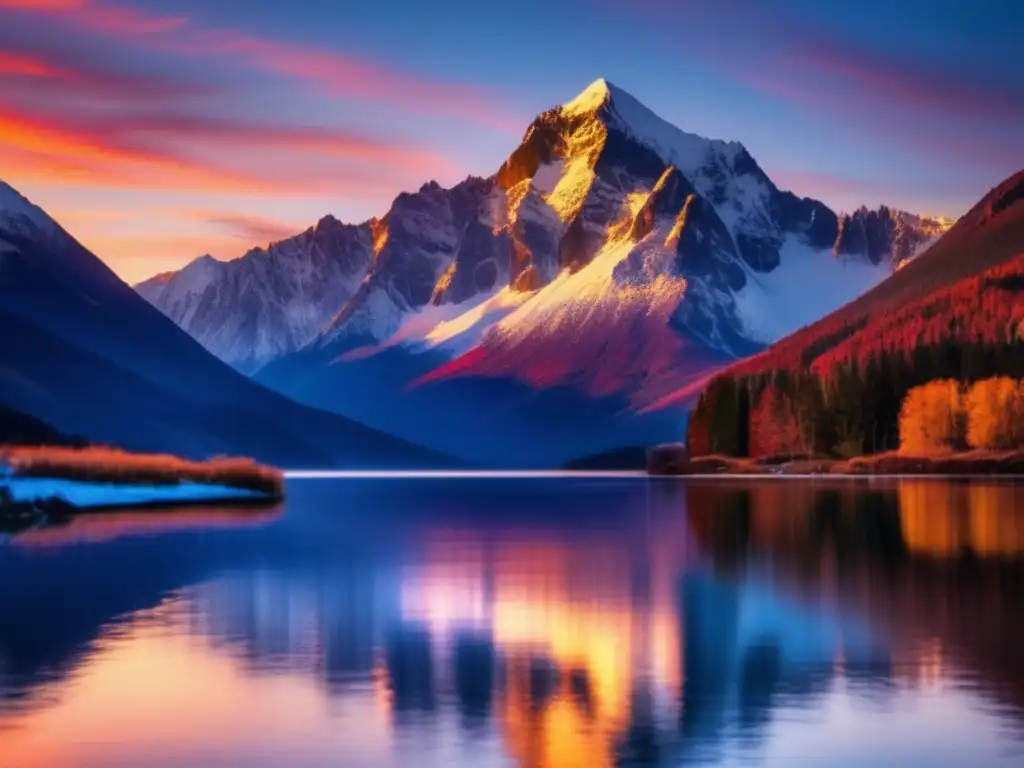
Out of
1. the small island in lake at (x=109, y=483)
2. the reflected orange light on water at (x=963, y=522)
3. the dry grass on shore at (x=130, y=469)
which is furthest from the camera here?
the dry grass on shore at (x=130, y=469)

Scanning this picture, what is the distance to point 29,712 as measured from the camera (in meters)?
30.8

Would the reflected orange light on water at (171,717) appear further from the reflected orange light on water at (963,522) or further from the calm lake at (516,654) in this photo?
the reflected orange light on water at (963,522)

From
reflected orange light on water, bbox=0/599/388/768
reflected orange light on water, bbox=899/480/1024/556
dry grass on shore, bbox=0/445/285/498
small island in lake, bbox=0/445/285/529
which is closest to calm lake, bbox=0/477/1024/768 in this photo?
reflected orange light on water, bbox=0/599/388/768

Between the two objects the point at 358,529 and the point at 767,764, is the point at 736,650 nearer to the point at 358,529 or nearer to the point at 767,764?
the point at 767,764

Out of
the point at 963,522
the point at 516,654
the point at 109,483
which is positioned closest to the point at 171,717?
the point at 516,654

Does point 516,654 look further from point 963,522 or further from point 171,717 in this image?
Answer: point 963,522

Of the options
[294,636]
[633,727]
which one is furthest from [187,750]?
[294,636]

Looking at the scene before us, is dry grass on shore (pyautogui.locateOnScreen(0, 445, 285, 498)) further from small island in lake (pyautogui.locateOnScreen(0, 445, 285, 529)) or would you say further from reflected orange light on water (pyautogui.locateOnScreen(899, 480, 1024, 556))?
reflected orange light on water (pyautogui.locateOnScreen(899, 480, 1024, 556))

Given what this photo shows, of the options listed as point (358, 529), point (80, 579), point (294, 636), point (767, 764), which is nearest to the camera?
point (767, 764)

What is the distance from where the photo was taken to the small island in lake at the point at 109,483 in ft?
356

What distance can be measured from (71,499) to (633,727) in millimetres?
91695

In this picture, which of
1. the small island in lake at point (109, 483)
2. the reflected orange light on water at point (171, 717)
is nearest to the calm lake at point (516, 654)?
the reflected orange light on water at point (171, 717)

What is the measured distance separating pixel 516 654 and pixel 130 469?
308 ft

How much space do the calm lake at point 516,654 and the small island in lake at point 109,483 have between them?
94.6ft
